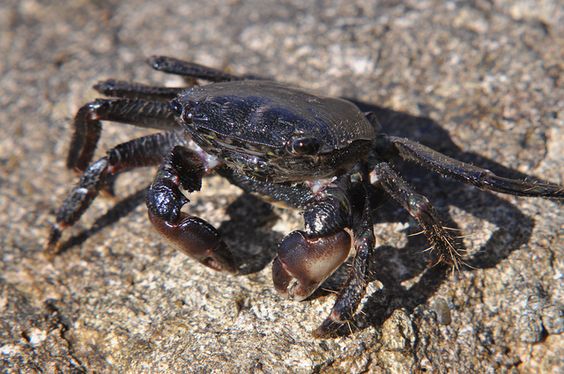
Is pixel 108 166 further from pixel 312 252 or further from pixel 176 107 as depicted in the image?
pixel 312 252

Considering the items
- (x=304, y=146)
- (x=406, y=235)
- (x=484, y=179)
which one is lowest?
(x=406, y=235)

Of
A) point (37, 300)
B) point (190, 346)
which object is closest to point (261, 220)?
point (190, 346)

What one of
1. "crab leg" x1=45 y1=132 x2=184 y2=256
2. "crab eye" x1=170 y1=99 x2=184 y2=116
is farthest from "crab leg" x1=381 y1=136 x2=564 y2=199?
"crab leg" x1=45 y1=132 x2=184 y2=256

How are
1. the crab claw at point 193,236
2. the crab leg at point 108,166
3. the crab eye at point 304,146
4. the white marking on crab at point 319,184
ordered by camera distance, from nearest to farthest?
the crab eye at point 304,146 → the crab claw at point 193,236 → the white marking on crab at point 319,184 → the crab leg at point 108,166

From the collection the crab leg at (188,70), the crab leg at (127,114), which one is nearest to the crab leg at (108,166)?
the crab leg at (127,114)

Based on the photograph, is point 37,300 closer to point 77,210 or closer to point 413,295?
point 77,210

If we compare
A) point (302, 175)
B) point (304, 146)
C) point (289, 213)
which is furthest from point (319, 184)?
point (289, 213)

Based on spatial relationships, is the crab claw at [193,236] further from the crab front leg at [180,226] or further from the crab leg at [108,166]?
the crab leg at [108,166]
